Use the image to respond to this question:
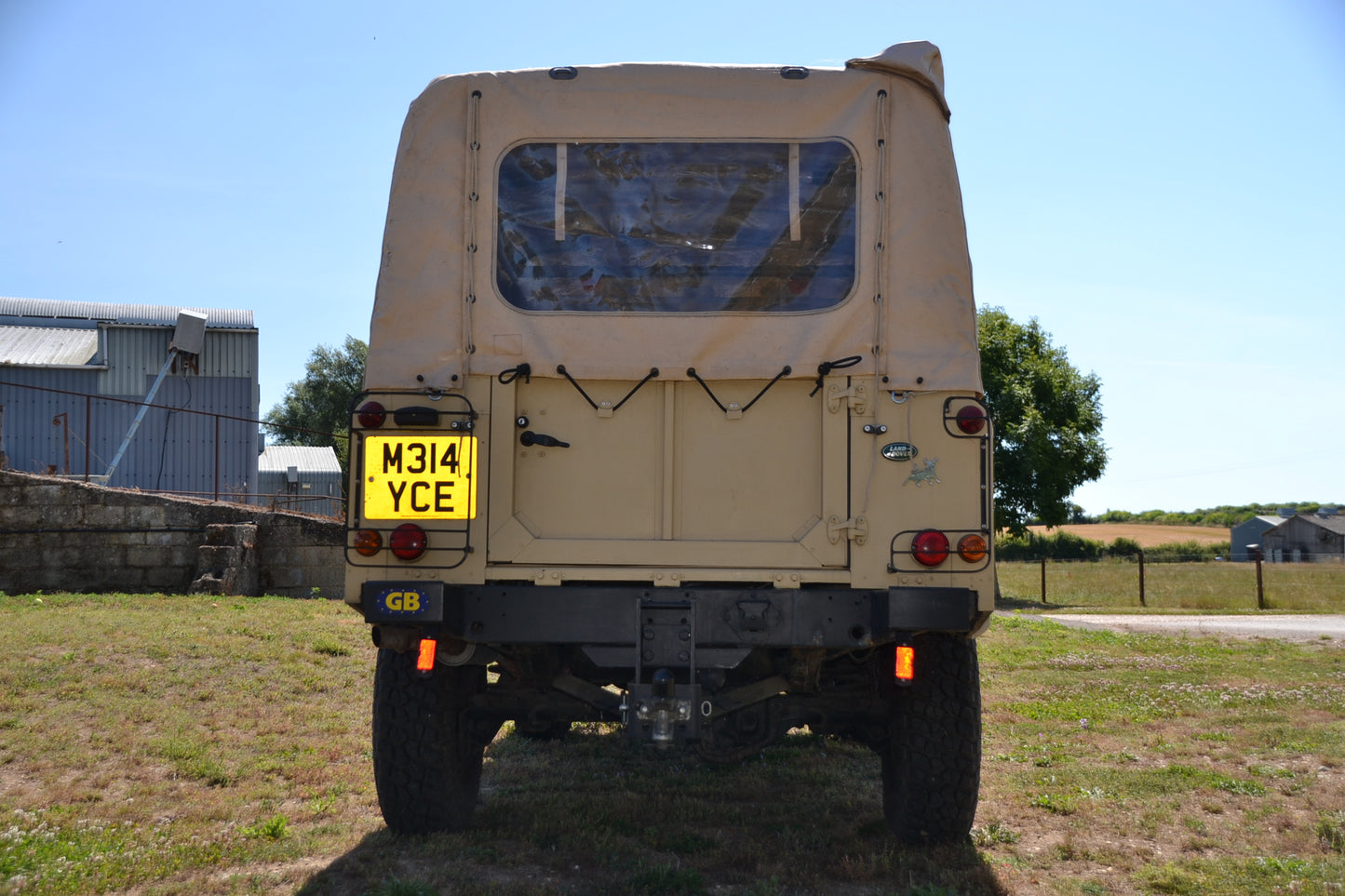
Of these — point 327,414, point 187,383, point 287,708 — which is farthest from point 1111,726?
point 327,414

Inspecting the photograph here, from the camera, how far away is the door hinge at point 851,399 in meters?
4.20

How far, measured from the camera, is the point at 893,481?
4.12 m

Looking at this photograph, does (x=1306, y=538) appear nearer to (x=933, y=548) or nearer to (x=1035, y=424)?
(x=1035, y=424)

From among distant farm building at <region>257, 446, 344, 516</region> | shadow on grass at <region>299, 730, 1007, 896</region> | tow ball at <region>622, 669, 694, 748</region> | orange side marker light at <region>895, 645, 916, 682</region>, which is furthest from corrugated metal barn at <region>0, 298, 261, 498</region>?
orange side marker light at <region>895, 645, 916, 682</region>

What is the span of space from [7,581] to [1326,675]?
13.1m

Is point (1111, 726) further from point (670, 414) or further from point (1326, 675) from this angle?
point (670, 414)

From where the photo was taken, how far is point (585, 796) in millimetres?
5520

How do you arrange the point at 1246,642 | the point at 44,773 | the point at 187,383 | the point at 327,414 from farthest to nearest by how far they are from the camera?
1. the point at 327,414
2. the point at 187,383
3. the point at 1246,642
4. the point at 44,773

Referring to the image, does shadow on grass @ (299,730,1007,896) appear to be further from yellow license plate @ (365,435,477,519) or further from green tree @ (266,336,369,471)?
green tree @ (266,336,369,471)

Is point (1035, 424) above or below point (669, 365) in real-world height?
above

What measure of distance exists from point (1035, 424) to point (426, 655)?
2861 cm

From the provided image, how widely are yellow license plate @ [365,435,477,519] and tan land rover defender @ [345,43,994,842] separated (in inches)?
0.4

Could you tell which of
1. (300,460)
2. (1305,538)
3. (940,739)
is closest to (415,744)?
(940,739)

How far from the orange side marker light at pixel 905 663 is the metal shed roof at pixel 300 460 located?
3121cm
